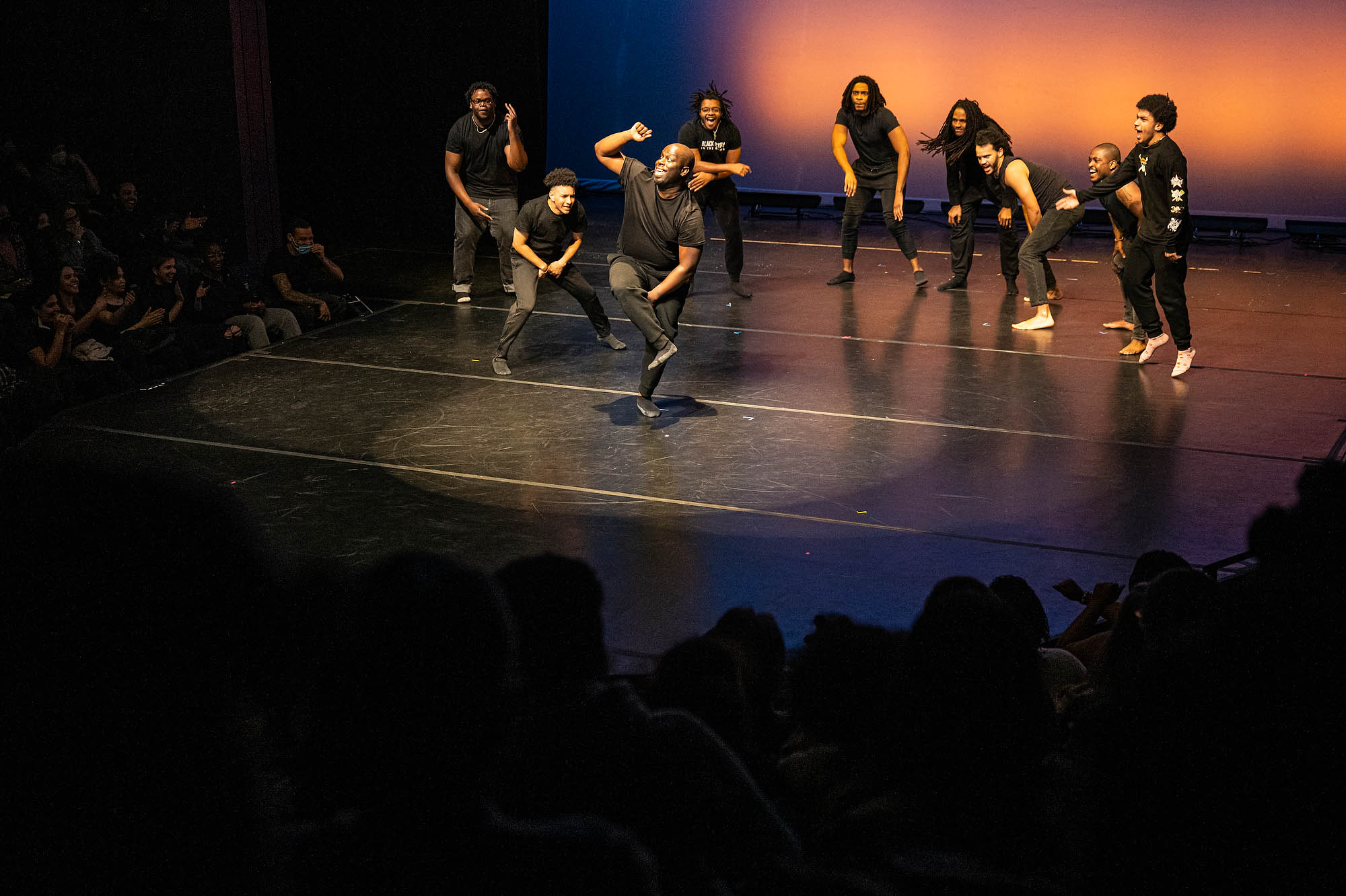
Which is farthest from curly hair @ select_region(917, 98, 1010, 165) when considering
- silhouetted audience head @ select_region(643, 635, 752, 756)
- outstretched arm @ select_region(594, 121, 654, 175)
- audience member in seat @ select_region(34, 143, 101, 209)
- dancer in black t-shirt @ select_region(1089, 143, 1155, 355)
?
silhouetted audience head @ select_region(643, 635, 752, 756)

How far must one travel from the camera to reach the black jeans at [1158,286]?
23.3 feet

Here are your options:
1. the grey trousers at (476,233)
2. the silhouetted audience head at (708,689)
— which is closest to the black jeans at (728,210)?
the grey trousers at (476,233)

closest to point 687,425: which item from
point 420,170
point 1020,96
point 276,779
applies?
point 276,779

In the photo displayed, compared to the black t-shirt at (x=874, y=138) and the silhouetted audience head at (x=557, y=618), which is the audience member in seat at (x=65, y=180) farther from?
the silhouetted audience head at (x=557, y=618)

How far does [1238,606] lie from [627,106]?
613 inches

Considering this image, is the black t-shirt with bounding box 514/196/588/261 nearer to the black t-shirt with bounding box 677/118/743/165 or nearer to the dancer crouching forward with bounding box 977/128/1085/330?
the black t-shirt with bounding box 677/118/743/165

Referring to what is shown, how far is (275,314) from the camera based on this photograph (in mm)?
8047

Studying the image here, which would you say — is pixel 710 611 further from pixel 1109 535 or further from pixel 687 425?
pixel 687 425

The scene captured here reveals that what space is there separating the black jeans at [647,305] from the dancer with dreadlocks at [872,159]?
3631 millimetres

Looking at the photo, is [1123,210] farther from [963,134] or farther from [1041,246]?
[963,134]

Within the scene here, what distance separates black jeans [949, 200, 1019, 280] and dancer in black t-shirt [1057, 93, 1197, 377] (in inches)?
82.2

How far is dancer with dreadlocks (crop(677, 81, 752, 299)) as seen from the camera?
30.2 ft

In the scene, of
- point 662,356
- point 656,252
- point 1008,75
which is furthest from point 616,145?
point 1008,75

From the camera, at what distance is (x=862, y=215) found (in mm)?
9930
